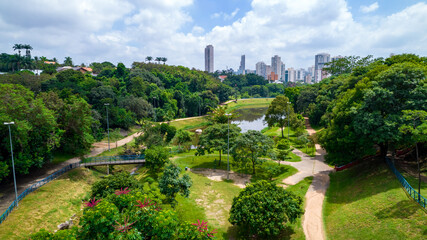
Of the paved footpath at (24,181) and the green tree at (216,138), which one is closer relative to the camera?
the paved footpath at (24,181)

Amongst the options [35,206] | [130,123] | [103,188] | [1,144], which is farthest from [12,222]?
[130,123]

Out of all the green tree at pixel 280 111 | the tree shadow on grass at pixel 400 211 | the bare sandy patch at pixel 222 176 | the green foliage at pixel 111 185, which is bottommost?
the bare sandy patch at pixel 222 176

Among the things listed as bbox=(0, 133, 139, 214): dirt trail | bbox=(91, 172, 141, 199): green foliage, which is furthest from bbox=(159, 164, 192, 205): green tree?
bbox=(0, 133, 139, 214): dirt trail

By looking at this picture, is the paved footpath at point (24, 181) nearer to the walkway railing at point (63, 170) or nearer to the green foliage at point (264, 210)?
A: the walkway railing at point (63, 170)

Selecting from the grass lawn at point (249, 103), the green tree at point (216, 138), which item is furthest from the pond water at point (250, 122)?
the grass lawn at point (249, 103)

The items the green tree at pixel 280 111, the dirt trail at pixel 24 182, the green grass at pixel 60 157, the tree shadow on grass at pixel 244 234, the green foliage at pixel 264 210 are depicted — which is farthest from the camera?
the green tree at pixel 280 111

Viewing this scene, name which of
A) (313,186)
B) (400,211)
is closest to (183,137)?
(313,186)
